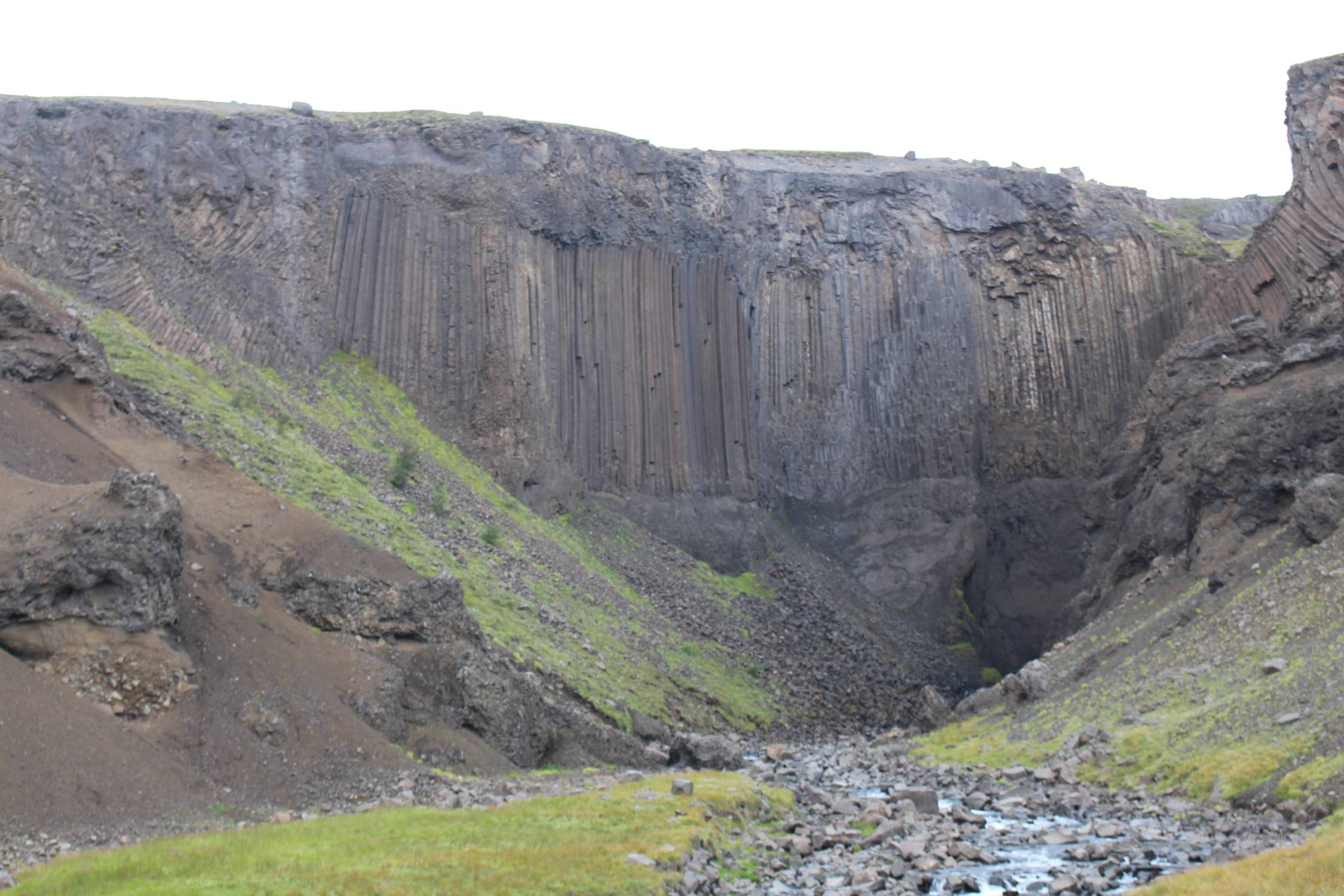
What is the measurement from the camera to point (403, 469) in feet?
131

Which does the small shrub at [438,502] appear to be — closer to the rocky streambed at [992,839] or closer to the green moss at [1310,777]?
the rocky streambed at [992,839]

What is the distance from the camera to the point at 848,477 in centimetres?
5844

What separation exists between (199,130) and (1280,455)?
43385mm

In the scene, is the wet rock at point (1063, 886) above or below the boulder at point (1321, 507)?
below

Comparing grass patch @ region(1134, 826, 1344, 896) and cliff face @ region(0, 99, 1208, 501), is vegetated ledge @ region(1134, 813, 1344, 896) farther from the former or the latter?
cliff face @ region(0, 99, 1208, 501)

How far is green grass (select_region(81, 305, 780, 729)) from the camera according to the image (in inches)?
1286

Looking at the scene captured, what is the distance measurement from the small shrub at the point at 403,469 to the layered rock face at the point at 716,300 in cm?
827

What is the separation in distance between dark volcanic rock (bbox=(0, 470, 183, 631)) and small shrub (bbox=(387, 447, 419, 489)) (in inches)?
711

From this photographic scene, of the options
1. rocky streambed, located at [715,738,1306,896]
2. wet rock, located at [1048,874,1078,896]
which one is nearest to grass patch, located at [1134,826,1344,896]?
rocky streambed, located at [715,738,1306,896]

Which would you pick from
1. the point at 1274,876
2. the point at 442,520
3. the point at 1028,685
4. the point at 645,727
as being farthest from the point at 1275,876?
the point at 442,520

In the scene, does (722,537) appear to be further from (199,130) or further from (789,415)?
(199,130)

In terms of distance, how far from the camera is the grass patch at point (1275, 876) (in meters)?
12.1

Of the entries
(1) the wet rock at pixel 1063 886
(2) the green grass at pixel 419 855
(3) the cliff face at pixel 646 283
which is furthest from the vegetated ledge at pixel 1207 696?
(3) the cliff face at pixel 646 283

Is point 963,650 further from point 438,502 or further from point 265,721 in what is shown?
point 265,721
